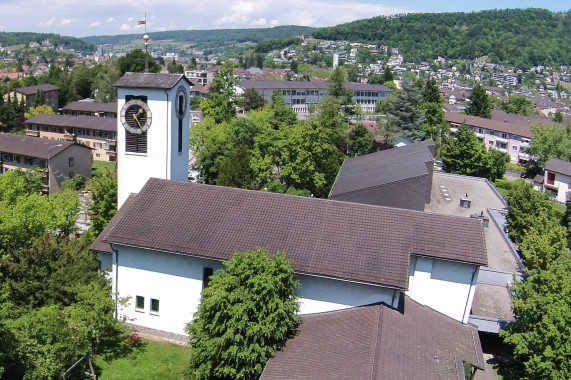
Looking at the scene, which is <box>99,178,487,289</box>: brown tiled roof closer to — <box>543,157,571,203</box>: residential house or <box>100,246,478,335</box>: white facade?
<box>100,246,478,335</box>: white facade

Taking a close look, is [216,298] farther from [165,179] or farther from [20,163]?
[20,163]

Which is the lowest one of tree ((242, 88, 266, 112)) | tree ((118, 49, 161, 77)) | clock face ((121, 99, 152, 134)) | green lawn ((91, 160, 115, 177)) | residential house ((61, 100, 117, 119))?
green lawn ((91, 160, 115, 177))

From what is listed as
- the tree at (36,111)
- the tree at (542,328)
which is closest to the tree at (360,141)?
the tree at (542,328)

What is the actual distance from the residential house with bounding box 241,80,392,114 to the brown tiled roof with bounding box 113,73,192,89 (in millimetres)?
88309

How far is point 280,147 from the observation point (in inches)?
1698

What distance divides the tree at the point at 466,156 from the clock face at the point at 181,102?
126ft

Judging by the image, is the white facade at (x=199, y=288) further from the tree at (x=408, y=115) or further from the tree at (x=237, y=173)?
the tree at (x=408, y=115)

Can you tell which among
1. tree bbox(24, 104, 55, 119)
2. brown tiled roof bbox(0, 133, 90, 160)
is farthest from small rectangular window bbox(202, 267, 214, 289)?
tree bbox(24, 104, 55, 119)

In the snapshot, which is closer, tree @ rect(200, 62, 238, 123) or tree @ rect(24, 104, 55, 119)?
tree @ rect(200, 62, 238, 123)

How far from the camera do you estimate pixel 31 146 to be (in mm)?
57031

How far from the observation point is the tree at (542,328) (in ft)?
57.9

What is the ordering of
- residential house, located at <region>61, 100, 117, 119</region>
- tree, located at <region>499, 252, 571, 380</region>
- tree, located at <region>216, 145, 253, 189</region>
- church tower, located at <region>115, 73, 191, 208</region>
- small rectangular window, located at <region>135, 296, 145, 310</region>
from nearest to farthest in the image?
tree, located at <region>499, 252, 571, 380</region> < small rectangular window, located at <region>135, 296, 145, 310</region> < church tower, located at <region>115, 73, 191, 208</region> < tree, located at <region>216, 145, 253, 189</region> < residential house, located at <region>61, 100, 117, 119</region>

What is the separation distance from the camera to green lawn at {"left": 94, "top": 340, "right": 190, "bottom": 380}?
19.5 metres

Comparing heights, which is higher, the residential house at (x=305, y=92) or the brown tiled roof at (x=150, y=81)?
Result: the brown tiled roof at (x=150, y=81)
